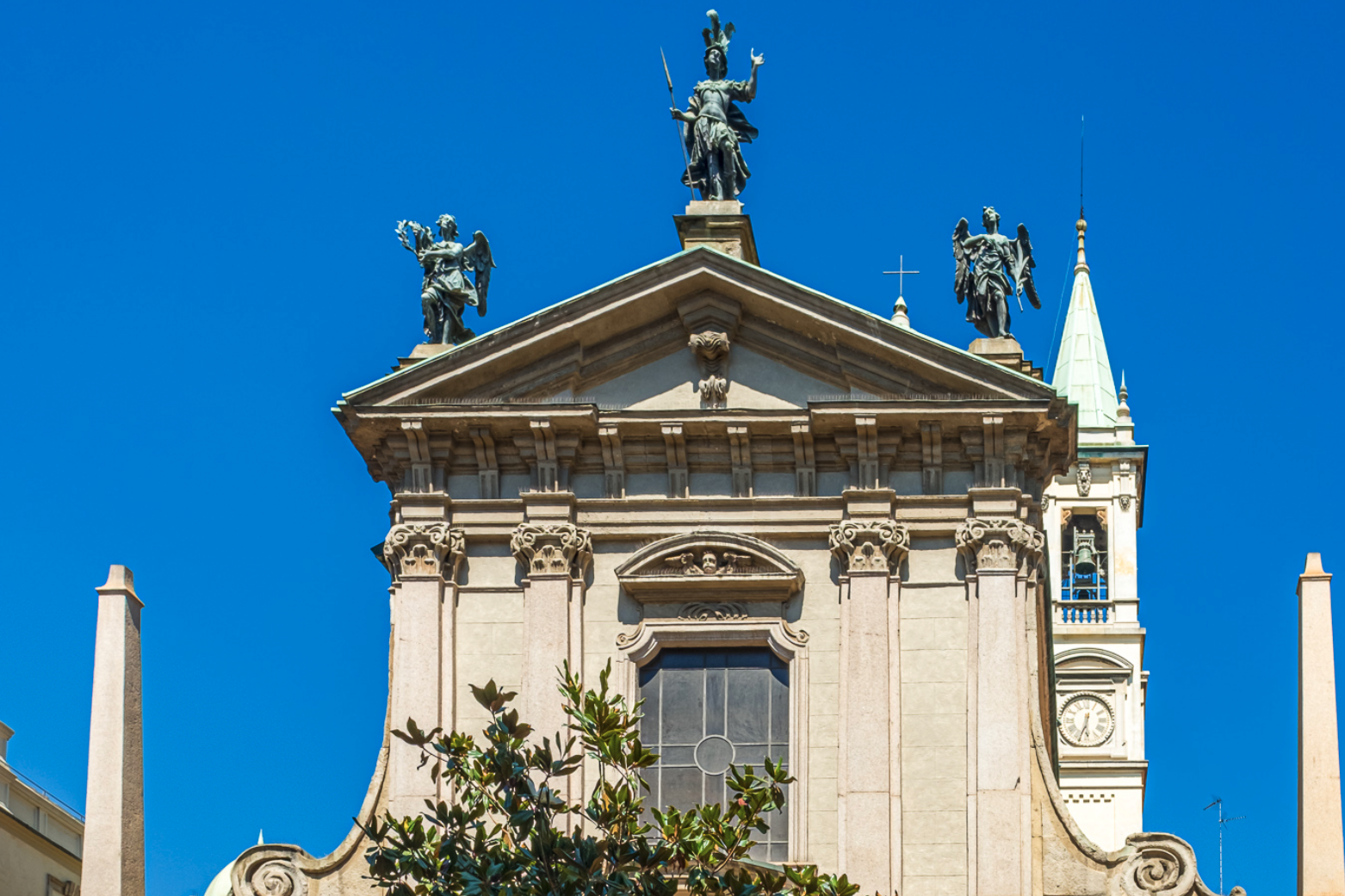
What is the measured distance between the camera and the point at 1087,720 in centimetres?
7800

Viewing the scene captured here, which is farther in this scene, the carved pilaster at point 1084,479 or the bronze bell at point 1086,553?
the bronze bell at point 1086,553

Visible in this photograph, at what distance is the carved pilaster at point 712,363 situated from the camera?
31.2 metres

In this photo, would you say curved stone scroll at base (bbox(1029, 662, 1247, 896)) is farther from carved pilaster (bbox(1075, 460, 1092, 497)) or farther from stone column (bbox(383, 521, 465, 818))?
carved pilaster (bbox(1075, 460, 1092, 497))

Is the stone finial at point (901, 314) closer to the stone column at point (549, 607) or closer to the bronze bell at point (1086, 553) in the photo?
the stone column at point (549, 607)

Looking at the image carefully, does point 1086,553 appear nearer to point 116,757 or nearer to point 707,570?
point 707,570

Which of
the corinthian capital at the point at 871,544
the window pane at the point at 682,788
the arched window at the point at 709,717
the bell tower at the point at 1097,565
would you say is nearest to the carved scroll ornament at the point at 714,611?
the arched window at the point at 709,717

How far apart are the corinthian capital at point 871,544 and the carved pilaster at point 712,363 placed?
2.15 meters

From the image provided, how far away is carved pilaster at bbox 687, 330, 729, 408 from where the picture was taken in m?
31.2

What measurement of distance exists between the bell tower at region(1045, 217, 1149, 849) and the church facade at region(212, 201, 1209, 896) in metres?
46.8

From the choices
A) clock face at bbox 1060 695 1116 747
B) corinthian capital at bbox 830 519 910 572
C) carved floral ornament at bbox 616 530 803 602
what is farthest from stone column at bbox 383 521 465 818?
clock face at bbox 1060 695 1116 747

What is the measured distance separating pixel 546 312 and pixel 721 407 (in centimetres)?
224

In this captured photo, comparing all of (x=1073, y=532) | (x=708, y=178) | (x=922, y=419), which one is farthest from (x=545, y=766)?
(x=1073, y=532)

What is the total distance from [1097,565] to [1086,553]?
3.85ft

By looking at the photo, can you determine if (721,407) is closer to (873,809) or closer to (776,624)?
(776,624)
